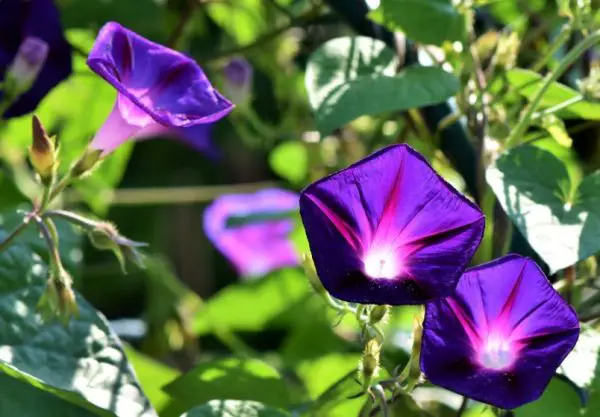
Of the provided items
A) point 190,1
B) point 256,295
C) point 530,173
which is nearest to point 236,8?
point 190,1

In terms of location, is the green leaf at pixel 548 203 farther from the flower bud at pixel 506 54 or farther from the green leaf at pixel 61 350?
the green leaf at pixel 61 350

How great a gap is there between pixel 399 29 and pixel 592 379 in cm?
28

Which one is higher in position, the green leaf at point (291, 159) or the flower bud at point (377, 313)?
the flower bud at point (377, 313)

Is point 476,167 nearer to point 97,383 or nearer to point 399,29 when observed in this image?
point 399,29

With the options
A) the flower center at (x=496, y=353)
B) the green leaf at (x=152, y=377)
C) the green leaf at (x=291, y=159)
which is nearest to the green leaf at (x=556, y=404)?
the flower center at (x=496, y=353)

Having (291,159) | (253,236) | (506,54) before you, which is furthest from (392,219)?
(253,236)

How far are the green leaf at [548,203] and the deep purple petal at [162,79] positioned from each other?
7.0 inches

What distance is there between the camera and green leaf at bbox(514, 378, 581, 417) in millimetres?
659

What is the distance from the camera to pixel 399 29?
0.76m

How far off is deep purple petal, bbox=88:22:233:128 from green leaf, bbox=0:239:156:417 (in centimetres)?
15

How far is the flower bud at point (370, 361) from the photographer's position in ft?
1.95

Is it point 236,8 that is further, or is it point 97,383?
point 236,8

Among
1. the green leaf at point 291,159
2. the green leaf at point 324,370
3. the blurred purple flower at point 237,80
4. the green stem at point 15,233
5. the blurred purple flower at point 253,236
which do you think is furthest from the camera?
the blurred purple flower at point 253,236

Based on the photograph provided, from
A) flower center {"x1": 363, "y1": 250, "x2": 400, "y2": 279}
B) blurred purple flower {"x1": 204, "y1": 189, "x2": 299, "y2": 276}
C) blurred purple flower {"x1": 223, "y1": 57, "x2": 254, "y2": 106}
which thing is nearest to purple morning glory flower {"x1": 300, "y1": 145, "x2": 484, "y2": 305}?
flower center {"x1": 363, "y1": 250, "x2": 400, "y2": 279}
